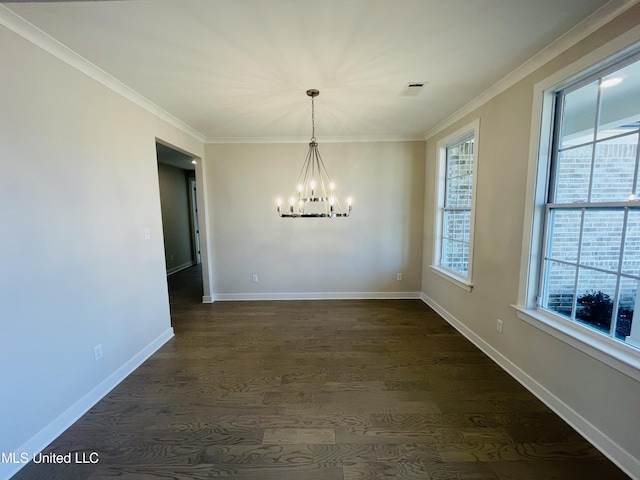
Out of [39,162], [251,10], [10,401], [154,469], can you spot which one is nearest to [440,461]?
[154,469]

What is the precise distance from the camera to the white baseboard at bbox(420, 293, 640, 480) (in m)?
1.44

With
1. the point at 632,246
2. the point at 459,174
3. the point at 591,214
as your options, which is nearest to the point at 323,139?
the point at 459,174

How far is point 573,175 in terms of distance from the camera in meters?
1.87

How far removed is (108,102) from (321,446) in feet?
10.2

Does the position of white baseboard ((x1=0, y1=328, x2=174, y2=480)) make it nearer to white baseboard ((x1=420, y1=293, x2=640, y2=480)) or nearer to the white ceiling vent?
white baseboard ((x1=420, y1=293, x2=640, y2=480))

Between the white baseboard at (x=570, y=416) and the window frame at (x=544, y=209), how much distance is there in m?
0.46

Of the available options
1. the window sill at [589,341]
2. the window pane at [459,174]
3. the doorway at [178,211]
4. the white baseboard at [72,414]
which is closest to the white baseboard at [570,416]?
the window sill at [589,341]

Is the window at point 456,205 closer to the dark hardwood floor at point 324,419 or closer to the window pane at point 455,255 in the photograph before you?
the window pane at point 455,255

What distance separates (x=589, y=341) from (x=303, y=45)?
2707 mm

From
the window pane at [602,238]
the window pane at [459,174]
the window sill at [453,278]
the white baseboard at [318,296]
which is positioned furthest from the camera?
the white baseboard at [318,296]

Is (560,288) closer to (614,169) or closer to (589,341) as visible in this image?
(589,341)

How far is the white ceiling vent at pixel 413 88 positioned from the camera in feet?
7.63

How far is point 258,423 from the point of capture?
1797mm

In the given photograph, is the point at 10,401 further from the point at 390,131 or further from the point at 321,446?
the point at 390,131
